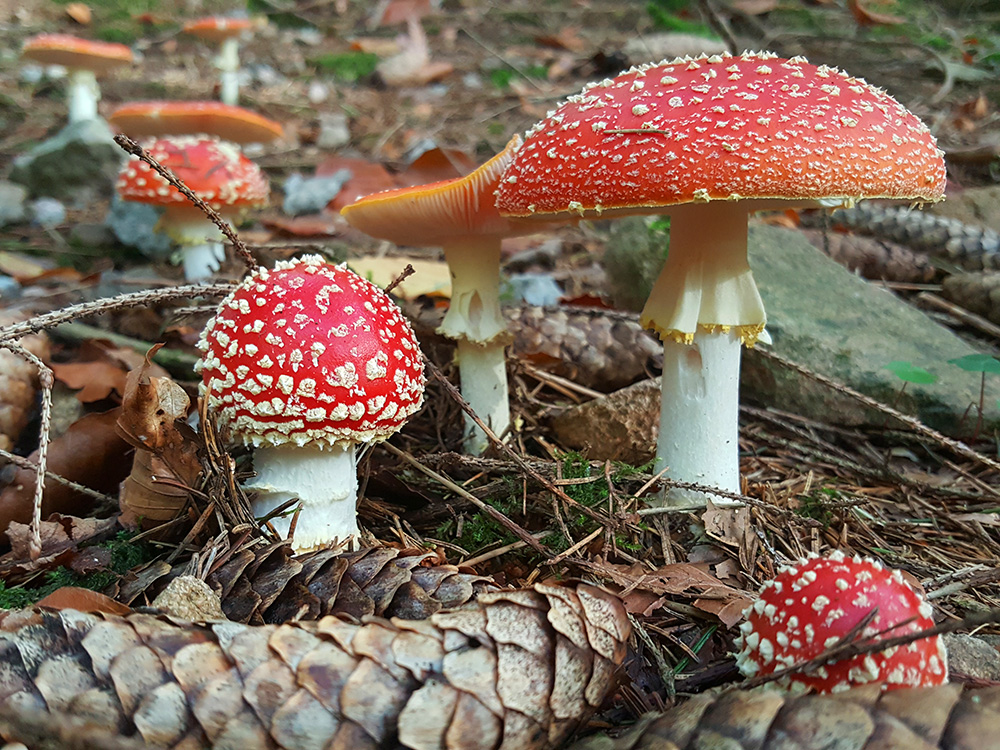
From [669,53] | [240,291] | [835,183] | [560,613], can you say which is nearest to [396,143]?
[669,53]

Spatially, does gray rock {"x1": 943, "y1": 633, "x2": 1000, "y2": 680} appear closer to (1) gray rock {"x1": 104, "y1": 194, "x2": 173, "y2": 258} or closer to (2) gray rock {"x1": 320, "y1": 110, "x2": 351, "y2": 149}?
(1) gray rock {"x1": 104, "y1": 194, "x2": 173, "y2": 258}

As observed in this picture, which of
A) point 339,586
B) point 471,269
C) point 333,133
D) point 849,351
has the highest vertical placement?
point 333,133

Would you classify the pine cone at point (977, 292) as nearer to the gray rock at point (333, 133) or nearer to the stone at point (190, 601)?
the stone at point (190, 601)

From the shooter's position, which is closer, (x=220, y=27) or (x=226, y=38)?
(x=220, y=27)

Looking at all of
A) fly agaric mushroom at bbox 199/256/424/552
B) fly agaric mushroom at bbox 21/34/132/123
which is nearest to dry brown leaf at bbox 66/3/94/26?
fly agaric mushroom at bbox 21/34/132/123

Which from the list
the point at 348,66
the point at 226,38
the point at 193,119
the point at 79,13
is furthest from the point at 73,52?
the point at 79,13

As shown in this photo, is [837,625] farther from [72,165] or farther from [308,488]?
[72,165]
